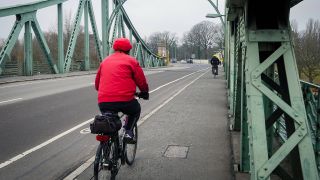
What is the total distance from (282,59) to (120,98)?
182 centimetres

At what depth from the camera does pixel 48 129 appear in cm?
789

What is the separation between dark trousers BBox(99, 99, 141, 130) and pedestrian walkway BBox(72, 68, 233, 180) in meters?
0.70

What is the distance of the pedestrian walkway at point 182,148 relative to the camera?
5156 millimetres

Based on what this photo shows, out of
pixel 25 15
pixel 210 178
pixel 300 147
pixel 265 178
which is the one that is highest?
pixel 25 15

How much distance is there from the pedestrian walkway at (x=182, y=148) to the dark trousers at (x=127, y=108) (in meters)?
0.70

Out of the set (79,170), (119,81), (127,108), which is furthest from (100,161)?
(79,170)

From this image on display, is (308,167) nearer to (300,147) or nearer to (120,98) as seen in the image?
(300,147)

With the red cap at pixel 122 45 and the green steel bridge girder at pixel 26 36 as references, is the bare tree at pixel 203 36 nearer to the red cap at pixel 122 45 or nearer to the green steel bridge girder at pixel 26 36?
the green steel bridge girder at pixel 26 36

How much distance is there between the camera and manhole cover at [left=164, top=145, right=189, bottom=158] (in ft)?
20.1

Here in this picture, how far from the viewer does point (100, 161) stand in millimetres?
4180

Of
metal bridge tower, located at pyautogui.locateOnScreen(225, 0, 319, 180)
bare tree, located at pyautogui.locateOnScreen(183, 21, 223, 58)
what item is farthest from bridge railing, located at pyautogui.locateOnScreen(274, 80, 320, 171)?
bare tree, located at pyautogui.locateOnScreen(183, 21, 223, 58)

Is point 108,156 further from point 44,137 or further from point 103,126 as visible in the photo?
point 44,137

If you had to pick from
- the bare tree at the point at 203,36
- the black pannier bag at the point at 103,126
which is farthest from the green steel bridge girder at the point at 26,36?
the bare tree at the point at 203,36

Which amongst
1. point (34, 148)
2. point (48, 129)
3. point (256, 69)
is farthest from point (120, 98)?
point (48, 129)
